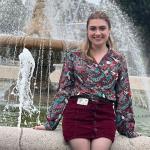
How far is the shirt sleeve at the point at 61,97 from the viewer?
3.39 metres

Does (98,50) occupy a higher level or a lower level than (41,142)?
higher

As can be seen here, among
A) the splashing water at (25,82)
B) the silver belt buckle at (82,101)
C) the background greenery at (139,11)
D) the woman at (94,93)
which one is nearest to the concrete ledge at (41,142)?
the woman at (94,93)

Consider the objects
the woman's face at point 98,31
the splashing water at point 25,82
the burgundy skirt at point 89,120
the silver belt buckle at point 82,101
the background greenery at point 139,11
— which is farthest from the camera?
the background greenery at point 139,11

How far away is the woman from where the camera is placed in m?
3.25

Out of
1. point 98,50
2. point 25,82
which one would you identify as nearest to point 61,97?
point 98,50

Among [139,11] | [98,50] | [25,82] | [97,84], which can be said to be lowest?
[139,11]

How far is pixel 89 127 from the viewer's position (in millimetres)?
3227

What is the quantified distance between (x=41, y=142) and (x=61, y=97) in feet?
1.19

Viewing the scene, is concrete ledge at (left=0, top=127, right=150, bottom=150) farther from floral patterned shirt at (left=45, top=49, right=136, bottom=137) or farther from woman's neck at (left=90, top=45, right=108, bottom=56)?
woman's neck at (left=90, top=45, right=108, bottom=56)

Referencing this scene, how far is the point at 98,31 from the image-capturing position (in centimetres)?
347

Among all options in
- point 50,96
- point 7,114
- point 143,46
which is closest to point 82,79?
point 7,114

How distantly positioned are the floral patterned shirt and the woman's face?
110 mm

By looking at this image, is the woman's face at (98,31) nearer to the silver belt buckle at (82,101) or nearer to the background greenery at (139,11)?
the silver belt buckle at (82,101)

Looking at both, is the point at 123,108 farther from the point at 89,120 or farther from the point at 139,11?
the point at 139,11
